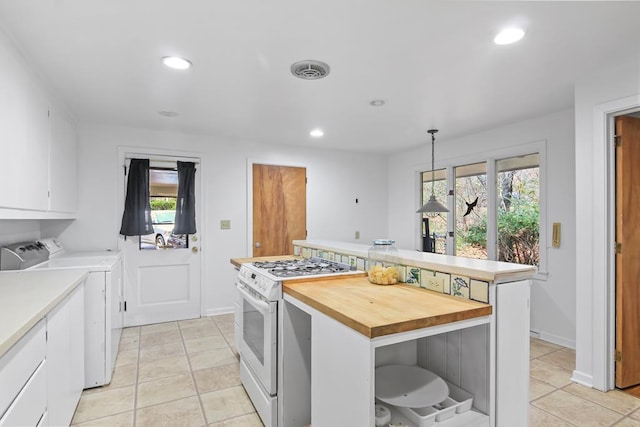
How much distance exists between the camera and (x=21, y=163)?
2.05 meters

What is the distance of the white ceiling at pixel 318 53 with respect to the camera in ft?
5.81

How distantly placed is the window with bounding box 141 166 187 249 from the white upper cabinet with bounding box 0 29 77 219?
106cm

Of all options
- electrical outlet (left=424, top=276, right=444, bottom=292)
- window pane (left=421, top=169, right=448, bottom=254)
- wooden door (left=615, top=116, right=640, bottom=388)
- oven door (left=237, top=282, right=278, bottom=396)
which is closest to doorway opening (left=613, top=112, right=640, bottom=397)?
wooden door (left=615, top=116, right=640, bottom=388)

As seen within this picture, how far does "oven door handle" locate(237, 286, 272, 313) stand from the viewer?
194 centimetres

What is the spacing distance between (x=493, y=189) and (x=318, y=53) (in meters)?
2.96

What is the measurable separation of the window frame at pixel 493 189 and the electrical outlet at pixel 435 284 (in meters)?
2.39

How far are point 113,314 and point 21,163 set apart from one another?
4.41ft

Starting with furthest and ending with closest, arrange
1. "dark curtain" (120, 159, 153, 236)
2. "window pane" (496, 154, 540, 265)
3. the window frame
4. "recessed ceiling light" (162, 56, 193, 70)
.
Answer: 1. "dark curtain" (120, 159, 153, 236)
2. "window pane" (496, 154, 540, 265)
3. the window frame
4. "recessed ceiling light" (162, 56, 193, 70)

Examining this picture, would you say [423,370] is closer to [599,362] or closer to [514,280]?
[514,280]

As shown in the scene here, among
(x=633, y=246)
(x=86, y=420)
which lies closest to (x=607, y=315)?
(x=633, y=246)

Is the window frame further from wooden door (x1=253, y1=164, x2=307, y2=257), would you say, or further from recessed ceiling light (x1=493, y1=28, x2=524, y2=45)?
recessed ceiling light (x1=493, y1=28, x2=524, y2=45)

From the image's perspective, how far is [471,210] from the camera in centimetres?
448

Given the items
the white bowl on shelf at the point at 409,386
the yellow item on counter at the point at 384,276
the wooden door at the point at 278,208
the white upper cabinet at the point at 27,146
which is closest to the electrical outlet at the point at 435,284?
the yellow item on counter at the point at 384,276

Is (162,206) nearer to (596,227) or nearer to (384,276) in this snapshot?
(384,276)
